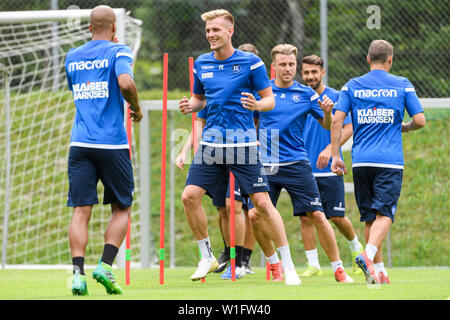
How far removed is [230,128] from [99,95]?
1.21 metres

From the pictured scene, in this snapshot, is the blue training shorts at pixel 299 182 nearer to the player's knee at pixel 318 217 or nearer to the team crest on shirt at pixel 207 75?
the player's knee at pixel 318 217

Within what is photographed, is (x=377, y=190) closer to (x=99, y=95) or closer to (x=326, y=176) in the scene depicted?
(x=326, y=176)

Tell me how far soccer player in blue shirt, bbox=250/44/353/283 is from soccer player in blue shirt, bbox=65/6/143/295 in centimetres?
184

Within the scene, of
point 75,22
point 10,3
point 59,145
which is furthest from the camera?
point 10,3

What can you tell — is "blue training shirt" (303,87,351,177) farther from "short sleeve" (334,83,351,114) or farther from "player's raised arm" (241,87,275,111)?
"player's raised arm" (241,87,275,111)

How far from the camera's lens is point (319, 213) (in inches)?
281

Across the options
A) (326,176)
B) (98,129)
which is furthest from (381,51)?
(98,129)

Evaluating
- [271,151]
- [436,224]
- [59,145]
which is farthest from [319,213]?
[59,145]

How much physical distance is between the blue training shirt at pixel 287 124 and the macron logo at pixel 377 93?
32.9 inches

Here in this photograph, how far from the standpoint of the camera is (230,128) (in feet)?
20.4

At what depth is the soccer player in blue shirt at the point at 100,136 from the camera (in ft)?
17.9
